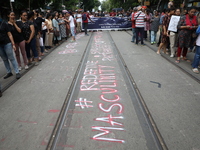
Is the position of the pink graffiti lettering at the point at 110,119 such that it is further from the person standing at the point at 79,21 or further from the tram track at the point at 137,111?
the person standing at the point at 79,21

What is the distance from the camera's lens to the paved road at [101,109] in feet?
7.89

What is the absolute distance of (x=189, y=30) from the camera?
5457 millimetres

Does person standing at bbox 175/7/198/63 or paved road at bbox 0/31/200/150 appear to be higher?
person standing at bbox 175/7/198/63

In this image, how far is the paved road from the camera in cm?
240

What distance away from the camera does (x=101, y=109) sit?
125 inches

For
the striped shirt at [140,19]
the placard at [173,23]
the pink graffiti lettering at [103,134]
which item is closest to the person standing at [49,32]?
the striped shirt at [140,19]

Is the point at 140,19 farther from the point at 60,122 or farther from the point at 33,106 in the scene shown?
the point at 60,122

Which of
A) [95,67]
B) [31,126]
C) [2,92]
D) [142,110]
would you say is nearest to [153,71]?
[95,67]

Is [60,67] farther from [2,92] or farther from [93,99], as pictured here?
[93,99]

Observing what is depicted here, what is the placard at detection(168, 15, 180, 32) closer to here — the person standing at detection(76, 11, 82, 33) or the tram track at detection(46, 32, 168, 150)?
the tram track at detection(46, 32, 168, 150)

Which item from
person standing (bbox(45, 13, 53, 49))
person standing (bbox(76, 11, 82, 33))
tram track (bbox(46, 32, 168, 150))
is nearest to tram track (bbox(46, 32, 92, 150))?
tram track (bbox(46, 32, 168, 150))

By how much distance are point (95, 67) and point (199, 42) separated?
10.2 ft

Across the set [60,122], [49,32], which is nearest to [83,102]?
[60,122]

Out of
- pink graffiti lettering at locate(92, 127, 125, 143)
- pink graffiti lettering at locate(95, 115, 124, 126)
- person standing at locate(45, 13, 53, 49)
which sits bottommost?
pink graffiti lettering at locate(92, 127, 125, 143)
